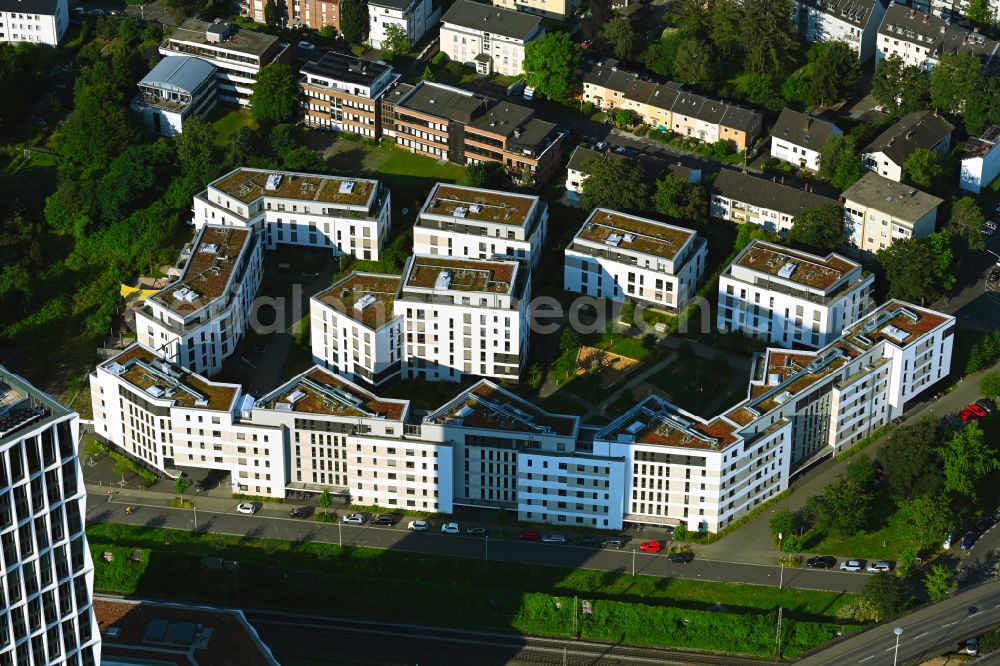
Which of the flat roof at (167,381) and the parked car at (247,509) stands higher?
the flat roof at (167,381)

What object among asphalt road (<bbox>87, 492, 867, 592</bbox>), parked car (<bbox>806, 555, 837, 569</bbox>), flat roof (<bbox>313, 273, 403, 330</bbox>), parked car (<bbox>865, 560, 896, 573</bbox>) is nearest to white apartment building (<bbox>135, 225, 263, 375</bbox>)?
flat roof (<bbox>313, 273, 403, 330</bbox>)

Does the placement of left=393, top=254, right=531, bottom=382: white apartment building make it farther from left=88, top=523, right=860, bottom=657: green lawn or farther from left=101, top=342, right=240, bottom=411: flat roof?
left=88, top=523, right=860, bottom=657: green lawn

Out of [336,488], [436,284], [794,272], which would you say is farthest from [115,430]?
[794,272]

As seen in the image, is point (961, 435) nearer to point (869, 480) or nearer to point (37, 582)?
point (869, 480)

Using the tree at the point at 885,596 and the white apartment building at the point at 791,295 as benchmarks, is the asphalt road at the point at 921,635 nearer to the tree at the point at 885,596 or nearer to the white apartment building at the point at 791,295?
the tree at the point at 885,596

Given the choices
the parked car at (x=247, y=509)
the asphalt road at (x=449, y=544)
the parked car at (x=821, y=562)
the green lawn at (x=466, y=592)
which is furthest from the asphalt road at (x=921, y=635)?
the parked car at (x=247, y=509)
